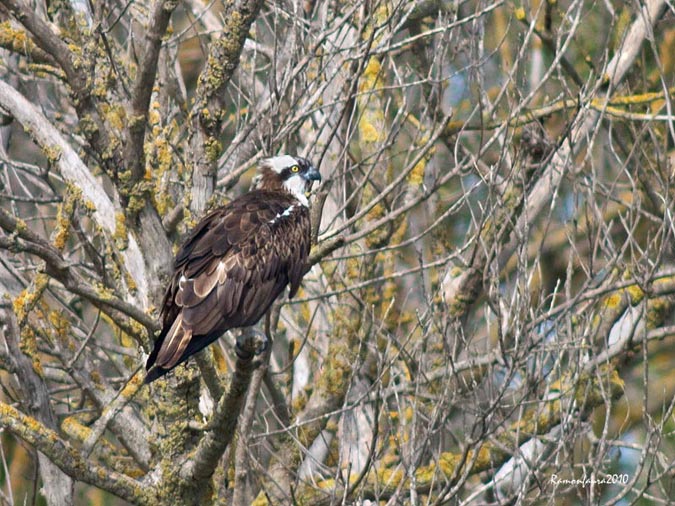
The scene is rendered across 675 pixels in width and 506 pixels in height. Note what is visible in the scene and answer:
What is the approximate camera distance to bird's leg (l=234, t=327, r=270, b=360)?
16.5 ft

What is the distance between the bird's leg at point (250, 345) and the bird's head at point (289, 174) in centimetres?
166

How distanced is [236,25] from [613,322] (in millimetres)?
3575

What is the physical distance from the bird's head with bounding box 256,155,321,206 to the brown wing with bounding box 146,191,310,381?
15.1 inches

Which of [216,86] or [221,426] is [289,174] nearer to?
[216,86]

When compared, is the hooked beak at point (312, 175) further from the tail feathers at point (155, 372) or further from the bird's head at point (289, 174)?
the tail feathers at point (155, 372)

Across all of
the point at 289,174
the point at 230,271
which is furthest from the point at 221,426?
the point at 289,174

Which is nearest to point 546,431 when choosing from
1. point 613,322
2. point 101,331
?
point 613,322

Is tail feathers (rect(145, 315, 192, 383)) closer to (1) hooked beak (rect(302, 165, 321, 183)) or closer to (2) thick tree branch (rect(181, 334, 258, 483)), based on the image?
(2) thick tree branch (rect(181, 334, 258, 483))

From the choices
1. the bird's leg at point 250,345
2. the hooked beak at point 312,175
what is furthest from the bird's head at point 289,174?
the bird's leg at point 250,345

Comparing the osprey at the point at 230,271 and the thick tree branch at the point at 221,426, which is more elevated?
the osprey at the point at 230,271

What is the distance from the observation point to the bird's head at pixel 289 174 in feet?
22.2

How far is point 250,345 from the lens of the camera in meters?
5.08

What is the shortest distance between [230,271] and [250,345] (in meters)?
0.84

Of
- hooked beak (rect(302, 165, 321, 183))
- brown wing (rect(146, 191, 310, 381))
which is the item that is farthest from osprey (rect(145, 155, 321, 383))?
hooked beak (rect(302, 165, 321, 183))
